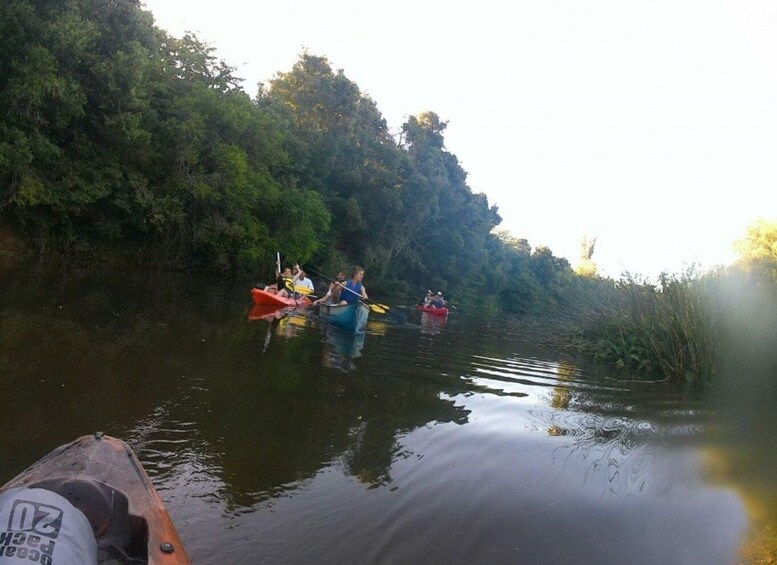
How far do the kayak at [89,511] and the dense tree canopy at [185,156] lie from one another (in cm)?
1751

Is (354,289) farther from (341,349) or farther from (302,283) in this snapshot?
(302,283)

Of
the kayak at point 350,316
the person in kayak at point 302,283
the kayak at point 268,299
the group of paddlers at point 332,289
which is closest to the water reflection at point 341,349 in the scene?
the kayak at point 350,316

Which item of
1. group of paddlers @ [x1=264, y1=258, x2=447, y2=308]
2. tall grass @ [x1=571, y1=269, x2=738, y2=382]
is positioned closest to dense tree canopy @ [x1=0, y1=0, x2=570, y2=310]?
group of paddlers @ [x1=264, y1=258, x2=447, y2=308]

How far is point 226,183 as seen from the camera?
2303 centimetres

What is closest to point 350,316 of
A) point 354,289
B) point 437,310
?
point 354,289

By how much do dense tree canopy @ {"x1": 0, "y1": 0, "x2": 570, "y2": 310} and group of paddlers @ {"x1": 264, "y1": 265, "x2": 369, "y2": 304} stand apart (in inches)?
287

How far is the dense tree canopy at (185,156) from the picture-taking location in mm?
17422

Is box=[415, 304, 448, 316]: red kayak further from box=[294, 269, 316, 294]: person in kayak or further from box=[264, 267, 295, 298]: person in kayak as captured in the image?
box=[264, 267, 295, 298]: person in kayak

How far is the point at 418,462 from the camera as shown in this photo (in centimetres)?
467

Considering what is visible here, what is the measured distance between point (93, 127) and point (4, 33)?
3793mm

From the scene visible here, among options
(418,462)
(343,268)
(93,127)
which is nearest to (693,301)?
(418,462)

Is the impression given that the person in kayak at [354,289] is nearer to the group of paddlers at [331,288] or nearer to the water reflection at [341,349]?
the group of paddlers at [331,288]

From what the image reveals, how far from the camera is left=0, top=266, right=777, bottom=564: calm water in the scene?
342 cm

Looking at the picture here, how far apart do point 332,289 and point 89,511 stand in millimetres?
13670
